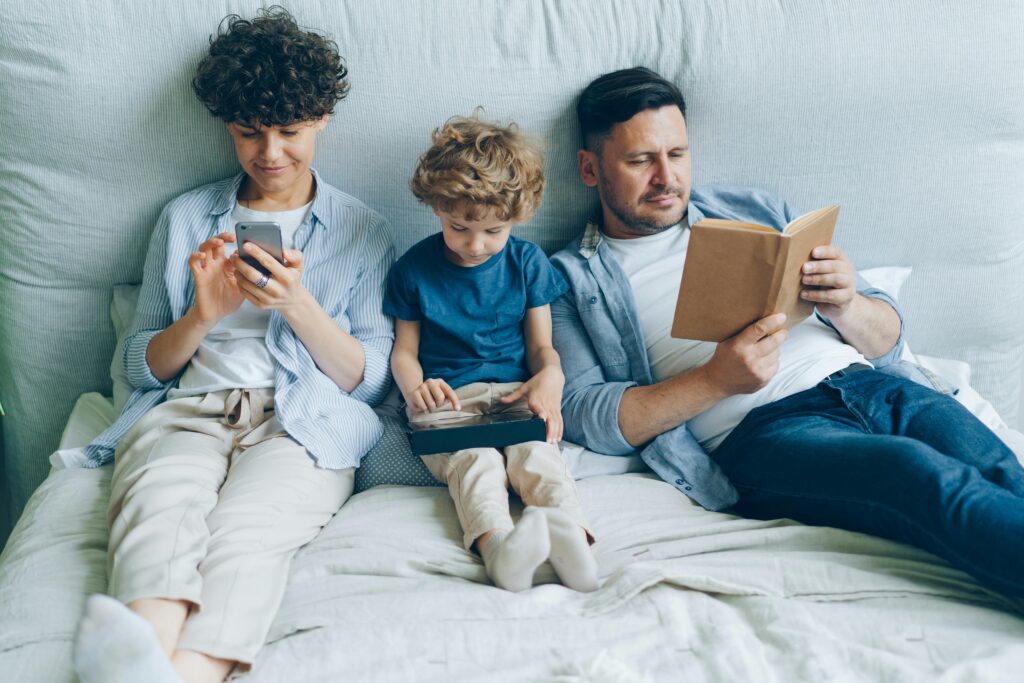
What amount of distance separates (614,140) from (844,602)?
0.89 metres

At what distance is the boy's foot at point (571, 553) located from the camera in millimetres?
1241

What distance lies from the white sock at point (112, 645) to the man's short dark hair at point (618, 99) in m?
1.14

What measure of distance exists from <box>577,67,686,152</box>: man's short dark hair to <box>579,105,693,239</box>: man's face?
14 mm

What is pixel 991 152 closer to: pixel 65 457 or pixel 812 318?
pixel 812 318

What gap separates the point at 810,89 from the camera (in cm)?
175

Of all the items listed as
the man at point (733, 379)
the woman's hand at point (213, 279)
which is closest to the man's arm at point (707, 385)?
the man at point (733, 379)

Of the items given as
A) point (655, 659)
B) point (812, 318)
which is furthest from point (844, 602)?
point (812, 318)

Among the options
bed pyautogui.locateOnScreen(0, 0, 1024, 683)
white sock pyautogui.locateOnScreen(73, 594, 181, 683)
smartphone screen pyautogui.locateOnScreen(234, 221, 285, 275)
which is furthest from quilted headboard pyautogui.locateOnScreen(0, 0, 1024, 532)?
white sock pyautogui.locateOnScreen(73, 594, 181, 683)

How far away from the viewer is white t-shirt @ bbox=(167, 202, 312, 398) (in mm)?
1553

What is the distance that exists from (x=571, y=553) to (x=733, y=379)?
1.49ft

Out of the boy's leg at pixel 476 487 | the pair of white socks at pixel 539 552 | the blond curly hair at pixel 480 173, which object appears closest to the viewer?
the pair of white socks at pixel 539 552

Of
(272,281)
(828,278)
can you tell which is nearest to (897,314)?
(828,278)

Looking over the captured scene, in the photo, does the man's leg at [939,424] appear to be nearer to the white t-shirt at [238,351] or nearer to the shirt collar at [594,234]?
the shirt collar at [594,234]

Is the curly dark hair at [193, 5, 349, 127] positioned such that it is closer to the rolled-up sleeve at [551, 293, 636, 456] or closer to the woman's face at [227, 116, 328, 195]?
the woman's face at [227, 116, 328, 195]
